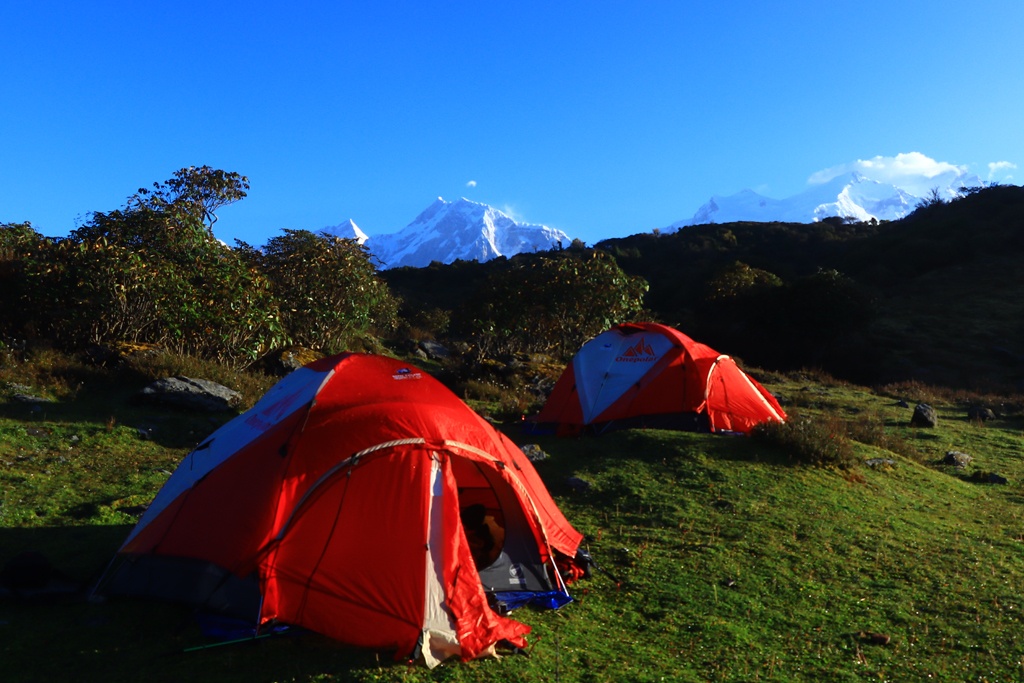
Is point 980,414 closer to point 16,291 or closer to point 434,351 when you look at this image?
point 434,351

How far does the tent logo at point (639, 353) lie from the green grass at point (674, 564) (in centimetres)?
172

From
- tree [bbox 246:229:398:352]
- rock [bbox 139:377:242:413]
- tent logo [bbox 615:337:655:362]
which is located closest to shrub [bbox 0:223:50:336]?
rock [bbox 139:377:242:413]

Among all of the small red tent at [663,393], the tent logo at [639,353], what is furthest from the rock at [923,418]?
the tent logo at [639,353]

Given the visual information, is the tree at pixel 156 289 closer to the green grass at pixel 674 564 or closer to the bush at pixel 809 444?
the green grass at pixel 674 564

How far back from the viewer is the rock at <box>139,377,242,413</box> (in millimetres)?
12742

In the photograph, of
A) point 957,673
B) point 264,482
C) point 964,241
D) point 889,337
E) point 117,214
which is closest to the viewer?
point 957,673

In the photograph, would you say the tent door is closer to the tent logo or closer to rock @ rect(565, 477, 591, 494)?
rock @ rect(565, 477, 591, 494)

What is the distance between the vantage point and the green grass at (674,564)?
5230mm

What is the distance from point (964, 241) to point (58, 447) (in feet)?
174

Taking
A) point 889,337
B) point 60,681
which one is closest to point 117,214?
point 60,681

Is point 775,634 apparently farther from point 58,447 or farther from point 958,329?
point 958,329

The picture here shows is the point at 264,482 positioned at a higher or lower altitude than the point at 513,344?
lower

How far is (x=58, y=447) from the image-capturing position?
10273 mm

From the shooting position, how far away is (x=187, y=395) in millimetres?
12867
